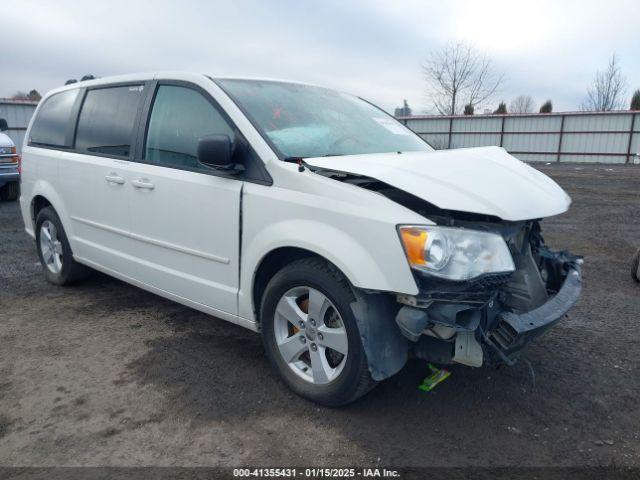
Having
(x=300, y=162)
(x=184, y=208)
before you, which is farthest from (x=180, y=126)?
(x=300, y=162)

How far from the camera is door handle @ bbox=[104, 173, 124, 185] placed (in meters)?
3.82

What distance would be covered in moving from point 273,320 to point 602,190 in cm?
1267

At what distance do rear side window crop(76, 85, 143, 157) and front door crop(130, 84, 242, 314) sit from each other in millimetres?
267

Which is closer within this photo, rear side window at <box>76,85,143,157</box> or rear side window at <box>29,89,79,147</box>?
rear side window at <box>76,85,143,157</box>

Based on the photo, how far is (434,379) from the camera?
3.00 metres

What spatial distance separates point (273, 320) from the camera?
2.99 metres

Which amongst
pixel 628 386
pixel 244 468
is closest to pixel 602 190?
pixel 628 386

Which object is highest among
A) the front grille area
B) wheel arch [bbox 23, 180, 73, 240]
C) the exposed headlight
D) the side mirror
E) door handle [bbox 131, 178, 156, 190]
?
the side mirror

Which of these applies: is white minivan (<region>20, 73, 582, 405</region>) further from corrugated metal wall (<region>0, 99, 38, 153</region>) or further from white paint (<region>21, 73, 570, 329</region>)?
corrugated metal wall (<region>0, 99, 38, 153</region>)

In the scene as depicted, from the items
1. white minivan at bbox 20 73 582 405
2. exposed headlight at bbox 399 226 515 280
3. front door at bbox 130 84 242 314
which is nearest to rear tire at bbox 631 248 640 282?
white minivan at bbox 20 73 582 405

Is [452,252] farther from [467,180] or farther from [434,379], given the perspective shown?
[434,379]

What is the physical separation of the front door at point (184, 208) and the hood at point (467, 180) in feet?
2.34

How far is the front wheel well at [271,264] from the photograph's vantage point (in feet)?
9.52

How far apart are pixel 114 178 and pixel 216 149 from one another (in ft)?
4.54
